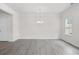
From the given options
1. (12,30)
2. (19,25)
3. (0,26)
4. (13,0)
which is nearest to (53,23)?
(19,25)

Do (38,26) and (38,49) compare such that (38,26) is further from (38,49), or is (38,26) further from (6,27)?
(38,49)

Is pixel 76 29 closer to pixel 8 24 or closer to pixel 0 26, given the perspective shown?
pixel 8 24

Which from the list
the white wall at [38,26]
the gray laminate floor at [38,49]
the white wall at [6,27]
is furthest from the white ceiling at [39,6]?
the white wall at [38,26]

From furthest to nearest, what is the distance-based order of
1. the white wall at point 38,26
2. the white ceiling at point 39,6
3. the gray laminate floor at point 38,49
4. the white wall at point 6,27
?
the white wall at point 38,26 → the white wall at point 6,27 → the white ceiling at point 39,6 → the gray laminate floor at point 38,49

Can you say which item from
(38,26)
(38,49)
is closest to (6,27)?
(38,26)

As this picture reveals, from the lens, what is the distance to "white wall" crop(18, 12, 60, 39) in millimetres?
8867

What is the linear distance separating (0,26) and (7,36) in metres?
0.91

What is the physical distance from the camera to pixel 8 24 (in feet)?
23.3

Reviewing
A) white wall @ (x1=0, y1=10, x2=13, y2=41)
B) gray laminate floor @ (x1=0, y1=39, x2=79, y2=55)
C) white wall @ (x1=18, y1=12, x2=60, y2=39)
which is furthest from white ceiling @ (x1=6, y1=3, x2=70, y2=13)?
white wall @ (x1=18, y1=12, x2=60, y2=39)

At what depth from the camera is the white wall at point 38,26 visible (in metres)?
8.87

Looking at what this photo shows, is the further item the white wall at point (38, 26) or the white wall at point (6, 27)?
the white wall at point (38, 26)

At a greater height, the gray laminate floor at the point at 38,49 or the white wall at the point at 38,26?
the white wall at the point at 38,26

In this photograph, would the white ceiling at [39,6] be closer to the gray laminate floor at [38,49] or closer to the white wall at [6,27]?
the white wall at [6,27]

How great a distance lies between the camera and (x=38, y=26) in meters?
8.96
